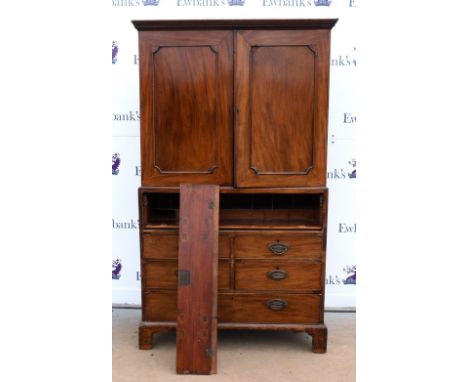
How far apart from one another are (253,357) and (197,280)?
0.60 meters

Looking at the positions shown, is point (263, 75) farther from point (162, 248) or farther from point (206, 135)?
point (162, 248)

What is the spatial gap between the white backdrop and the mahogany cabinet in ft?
1.94

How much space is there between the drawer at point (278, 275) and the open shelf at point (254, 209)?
26 cm

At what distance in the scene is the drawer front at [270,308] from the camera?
228 centimetres

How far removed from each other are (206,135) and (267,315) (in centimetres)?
113

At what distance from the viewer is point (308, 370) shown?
2152mm

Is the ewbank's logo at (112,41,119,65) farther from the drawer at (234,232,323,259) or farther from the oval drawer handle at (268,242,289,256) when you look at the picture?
the oval drawer handle at (268,242,289,256)

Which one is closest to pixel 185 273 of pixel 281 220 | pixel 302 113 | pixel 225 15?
pixel 281 220

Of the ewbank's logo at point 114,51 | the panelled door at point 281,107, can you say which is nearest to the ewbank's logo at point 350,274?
the panelled door at point 281,107

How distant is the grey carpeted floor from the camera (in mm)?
2096

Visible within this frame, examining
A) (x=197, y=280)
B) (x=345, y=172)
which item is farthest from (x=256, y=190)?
(x=345, y=172)

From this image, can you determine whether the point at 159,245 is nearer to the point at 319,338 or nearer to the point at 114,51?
the point at 319,338

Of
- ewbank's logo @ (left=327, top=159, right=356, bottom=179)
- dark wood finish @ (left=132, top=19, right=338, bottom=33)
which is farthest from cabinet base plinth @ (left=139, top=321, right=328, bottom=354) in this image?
dark wood finish @ (left=132, top=19, right=338, bottom=33)

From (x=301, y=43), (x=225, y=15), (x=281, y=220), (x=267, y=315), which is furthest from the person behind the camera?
(x=225, y=15)
